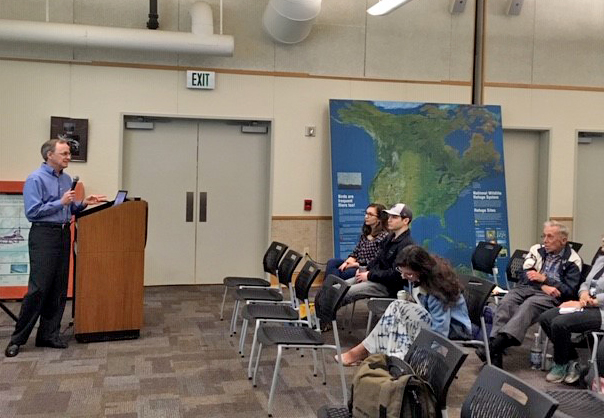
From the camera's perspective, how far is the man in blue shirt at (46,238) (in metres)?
4.76

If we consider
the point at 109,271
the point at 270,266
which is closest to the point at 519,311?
the point at 270,266

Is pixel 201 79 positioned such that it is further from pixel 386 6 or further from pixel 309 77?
pixel 386 6

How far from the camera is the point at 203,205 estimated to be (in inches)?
311

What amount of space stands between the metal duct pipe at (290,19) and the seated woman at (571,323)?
4.18 metres

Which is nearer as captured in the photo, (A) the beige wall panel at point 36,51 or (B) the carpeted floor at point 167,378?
(B) the carpeted floor at point 167,378

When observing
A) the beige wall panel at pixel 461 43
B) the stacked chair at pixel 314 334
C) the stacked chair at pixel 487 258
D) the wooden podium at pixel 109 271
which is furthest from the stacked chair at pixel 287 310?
the beige wall panel at pixel 461 43

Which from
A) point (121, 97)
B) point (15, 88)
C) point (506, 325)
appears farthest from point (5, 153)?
point (506, 325)

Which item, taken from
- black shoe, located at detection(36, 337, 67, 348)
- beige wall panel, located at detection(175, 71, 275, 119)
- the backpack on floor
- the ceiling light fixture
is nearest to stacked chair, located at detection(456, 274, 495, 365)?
the backpack on floor

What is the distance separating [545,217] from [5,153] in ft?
22.4

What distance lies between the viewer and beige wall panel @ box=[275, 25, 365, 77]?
7805 mm

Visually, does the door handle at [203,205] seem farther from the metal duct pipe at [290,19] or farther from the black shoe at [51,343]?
the black shoe at [51,343]

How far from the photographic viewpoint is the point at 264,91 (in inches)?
305

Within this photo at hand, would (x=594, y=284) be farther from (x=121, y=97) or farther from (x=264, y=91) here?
(x=121, y=97)

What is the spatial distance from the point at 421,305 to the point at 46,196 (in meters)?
2.93
